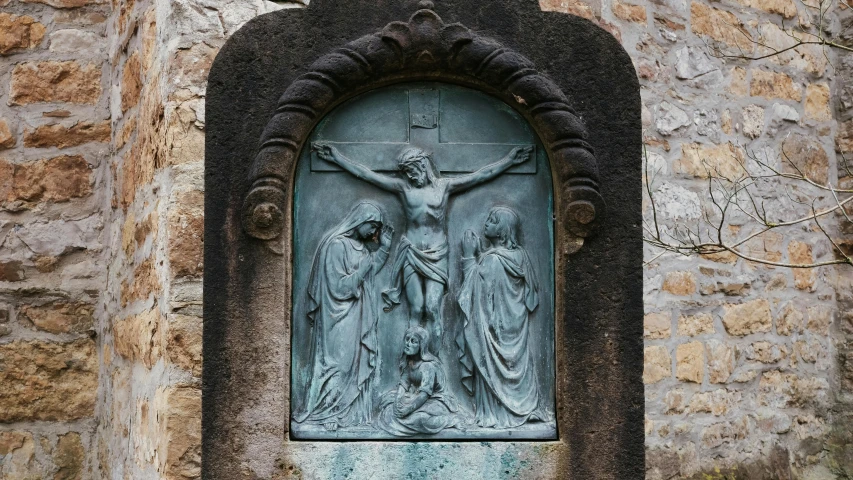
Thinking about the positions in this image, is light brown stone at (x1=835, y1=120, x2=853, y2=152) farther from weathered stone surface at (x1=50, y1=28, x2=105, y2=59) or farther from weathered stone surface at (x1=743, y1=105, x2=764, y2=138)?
weathered stone surface at (x1=50, y1=28, x2=105, y2=59)

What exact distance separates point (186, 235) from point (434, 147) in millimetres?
1198

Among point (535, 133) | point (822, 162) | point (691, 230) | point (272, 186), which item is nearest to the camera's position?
point (272, 186)

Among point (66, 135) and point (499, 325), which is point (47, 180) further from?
point (499, 325)

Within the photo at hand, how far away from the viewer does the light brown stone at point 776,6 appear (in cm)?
635

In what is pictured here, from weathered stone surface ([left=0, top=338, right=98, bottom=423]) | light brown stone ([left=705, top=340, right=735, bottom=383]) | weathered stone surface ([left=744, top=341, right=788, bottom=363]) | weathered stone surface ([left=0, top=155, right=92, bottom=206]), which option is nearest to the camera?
weathered stone surface ([left=0, top=338, right=98, bottom=423])

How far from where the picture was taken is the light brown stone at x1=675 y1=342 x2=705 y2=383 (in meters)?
5.90

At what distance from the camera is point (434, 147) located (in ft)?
11.1

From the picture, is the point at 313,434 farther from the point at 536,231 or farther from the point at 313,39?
the point at 313,39

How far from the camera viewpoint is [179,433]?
3.97 m

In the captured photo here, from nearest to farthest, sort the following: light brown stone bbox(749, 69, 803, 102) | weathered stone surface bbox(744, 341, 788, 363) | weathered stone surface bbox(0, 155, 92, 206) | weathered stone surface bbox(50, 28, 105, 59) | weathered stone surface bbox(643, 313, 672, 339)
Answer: weathered stone surface bbox(0, 155, 92, 206) → weathered stone surface bbox(50, 28, 105, 59) → weathered stone surface bbox(643, 313, 672, 339) → weathered stone surface bbox(744, 341, 788, 363) → light brown stone bbox(749, 69, 803, 102)

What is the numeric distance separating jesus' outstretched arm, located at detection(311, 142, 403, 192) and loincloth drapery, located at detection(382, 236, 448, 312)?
0.17 m

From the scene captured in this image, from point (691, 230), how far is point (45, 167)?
3500 mm

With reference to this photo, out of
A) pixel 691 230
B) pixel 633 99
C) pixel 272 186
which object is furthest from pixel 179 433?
pixel 691 230

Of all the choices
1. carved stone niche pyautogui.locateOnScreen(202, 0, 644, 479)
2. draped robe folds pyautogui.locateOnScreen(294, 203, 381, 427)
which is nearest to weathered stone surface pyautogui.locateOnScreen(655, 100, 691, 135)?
carved stone niche pyautogui.locateOnScreen(202, 0, 644, 479)
